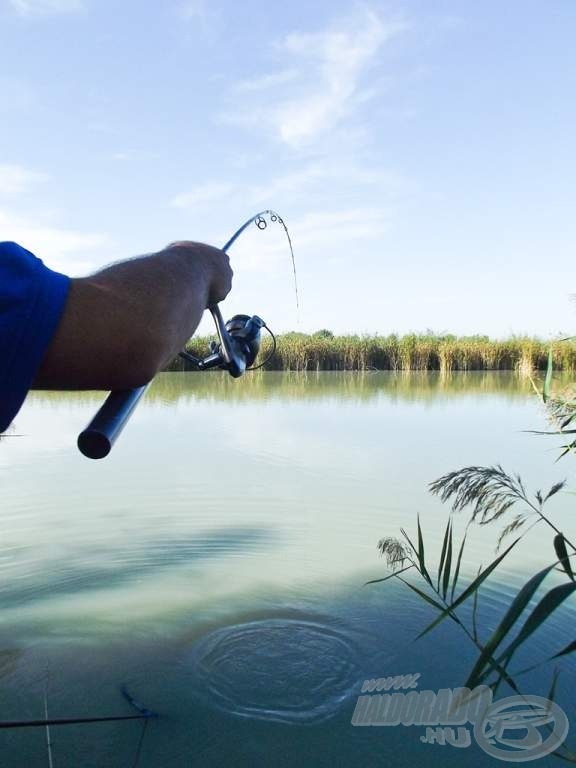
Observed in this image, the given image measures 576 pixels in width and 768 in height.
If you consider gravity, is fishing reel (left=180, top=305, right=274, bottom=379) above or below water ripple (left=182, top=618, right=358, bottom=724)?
above

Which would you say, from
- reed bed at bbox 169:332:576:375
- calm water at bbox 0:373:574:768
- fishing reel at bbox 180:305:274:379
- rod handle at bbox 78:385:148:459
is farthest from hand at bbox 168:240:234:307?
reed bed at bbox 169:332:576:375

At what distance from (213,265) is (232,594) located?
2822mm

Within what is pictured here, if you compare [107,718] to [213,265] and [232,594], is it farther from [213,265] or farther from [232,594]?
[213,265]

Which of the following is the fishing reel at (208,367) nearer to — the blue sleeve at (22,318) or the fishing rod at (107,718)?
the blue sleeve at (22,318)

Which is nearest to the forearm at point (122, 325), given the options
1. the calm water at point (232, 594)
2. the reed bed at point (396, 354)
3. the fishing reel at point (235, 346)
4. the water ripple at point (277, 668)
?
the fishing reel at point (235, 346)

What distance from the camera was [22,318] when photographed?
66cm

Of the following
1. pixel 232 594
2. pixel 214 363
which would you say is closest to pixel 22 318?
pixel 214 363

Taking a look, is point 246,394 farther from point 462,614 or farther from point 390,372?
point 462,614

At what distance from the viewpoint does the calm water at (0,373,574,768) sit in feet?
7.57

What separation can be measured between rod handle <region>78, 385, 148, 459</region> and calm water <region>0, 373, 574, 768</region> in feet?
5.30

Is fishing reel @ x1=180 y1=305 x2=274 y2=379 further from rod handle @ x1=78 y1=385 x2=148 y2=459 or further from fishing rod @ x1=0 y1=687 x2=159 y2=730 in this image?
fishing rod @ x1=0 y1=687 x2=159 y2=730

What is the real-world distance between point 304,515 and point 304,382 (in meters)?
12.8

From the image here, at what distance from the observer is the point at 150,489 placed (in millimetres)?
5949

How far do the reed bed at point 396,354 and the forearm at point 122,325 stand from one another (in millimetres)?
20276
